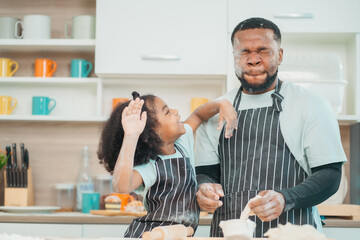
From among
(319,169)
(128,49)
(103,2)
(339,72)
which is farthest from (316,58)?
(319,169)

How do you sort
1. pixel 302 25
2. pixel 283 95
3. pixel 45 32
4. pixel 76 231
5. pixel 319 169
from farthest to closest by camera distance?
pixel 45 32 → pixel 302 25 → pixel 76 231 → pixel 283 95 → pixel 319 169

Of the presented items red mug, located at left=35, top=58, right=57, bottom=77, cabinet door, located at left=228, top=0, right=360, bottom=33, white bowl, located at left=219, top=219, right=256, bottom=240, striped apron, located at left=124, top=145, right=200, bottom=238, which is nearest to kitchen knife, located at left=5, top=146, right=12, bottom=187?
red mug, located at left=35, top=58, right=57, bottom=77

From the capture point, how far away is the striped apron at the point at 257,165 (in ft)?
5.44

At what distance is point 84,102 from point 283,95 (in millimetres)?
1721

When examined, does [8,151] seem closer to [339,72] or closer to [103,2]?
[103,2]

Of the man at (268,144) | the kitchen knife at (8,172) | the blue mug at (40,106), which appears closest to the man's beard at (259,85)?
the man at (268,144)

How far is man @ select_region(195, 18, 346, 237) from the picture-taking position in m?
1.61

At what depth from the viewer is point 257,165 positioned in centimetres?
170

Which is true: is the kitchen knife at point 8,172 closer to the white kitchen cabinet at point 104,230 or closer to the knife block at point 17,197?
the knife block at point 17,197

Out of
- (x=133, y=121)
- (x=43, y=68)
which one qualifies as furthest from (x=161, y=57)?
(x=133, y=121)

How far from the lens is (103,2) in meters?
2.94

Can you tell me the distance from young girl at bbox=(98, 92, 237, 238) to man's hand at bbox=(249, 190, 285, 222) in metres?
0.31

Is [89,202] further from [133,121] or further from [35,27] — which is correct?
[133,121]

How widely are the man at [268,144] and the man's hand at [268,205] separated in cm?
14
